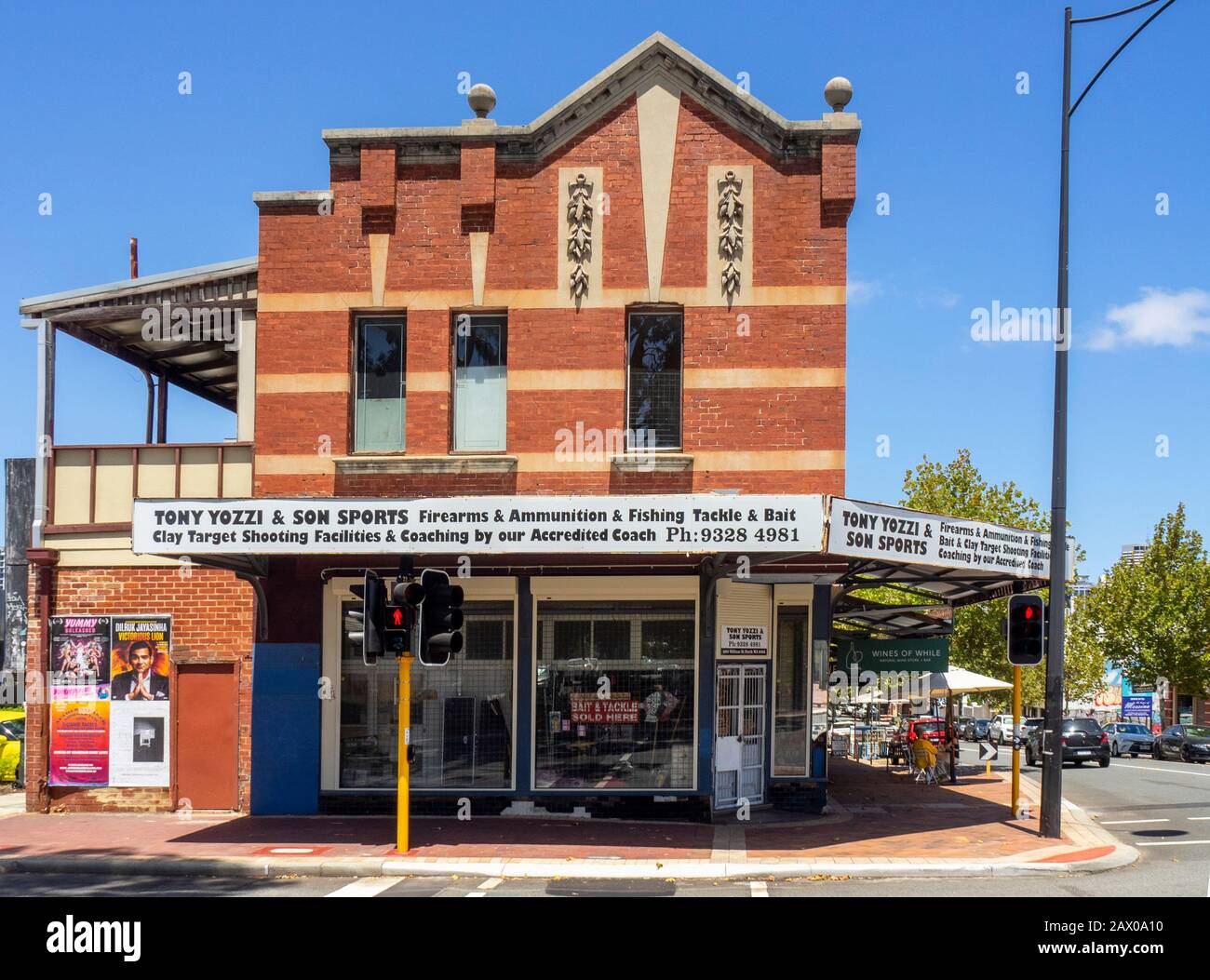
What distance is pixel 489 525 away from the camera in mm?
13656

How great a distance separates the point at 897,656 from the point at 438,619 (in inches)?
459

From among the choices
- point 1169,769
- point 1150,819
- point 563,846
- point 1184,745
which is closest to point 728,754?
point 563,846

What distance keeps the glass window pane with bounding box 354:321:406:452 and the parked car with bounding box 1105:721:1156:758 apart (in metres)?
35.8

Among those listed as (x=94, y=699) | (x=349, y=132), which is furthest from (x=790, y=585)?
(x=94, y=699)

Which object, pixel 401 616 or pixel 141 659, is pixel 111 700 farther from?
pixel 401 616

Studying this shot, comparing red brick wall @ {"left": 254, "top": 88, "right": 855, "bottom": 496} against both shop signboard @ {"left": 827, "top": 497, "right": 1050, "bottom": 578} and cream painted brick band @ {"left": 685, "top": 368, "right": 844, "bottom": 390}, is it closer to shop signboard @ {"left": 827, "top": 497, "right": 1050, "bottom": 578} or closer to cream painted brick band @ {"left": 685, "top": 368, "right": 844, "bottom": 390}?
cream painted brick band @ {"left": 685, "top": 368, "right": 844, "bottom": 390}

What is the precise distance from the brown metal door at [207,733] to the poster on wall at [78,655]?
1281 millimetres

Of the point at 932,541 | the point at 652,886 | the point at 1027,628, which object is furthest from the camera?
the point at 1027,628

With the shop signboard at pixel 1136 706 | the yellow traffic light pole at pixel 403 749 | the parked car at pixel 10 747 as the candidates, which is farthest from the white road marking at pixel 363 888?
the shop signboard at pixel 1136 706

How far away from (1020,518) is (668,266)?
88.6 ft

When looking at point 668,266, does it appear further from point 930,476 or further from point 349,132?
point 930,476

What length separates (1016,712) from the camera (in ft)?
51.8

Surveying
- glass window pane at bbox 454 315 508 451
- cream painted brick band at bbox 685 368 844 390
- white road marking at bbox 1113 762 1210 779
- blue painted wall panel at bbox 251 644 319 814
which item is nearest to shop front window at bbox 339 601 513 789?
blue painted wall panel at bbox 251 644 319 814

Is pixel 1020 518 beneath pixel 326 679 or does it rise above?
above
